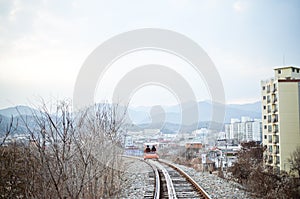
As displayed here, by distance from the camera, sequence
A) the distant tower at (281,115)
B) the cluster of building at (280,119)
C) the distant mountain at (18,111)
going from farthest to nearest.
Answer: the distant tower at (281,115), the cluster of building at (280,119), the distant mountain at (18,111)

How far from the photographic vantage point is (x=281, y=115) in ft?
127

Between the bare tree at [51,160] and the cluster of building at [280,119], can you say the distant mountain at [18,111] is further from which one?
the cluster of building at [280,119]

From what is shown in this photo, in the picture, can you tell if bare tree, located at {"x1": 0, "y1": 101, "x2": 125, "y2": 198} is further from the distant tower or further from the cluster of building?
the distant tower

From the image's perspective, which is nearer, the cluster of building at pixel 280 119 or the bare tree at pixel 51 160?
the bare tree at pixel 51 160

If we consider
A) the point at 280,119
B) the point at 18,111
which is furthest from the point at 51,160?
the point at 280,119

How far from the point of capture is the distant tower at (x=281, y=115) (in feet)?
120

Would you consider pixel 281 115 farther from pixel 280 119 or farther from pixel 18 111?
pixel 18 111

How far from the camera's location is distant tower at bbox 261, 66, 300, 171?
120 feet

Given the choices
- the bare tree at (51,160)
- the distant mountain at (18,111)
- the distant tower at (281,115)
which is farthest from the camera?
the distant tower at (281,115)

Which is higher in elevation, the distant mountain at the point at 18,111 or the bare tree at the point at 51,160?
the distant mountain at the point at 18,111

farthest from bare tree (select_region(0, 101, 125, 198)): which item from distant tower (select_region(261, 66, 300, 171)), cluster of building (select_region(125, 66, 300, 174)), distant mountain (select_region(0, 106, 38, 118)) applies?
distant tower (select_region(261, 66, 300, 171))

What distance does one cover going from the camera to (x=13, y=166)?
6.12 m

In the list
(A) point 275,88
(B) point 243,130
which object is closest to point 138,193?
(A) point 275,88

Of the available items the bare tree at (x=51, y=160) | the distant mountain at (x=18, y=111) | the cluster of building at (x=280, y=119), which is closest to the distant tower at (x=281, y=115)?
the cluster of building at (x=280, y=119)
